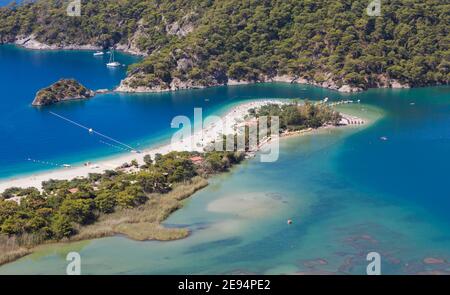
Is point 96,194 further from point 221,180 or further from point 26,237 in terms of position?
point 221,180

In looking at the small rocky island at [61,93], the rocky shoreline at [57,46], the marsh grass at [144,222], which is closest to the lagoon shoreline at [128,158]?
the marsh grass at [144,222]

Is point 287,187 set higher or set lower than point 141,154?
lower

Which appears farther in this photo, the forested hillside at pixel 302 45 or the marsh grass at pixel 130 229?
the forested hillside at pixel 302 45

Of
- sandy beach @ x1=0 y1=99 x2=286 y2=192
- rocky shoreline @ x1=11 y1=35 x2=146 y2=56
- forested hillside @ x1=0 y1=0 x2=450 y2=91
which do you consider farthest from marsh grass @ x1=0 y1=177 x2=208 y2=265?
rocky shoreline @ x1=11 y1=35 x2=146 y2=56

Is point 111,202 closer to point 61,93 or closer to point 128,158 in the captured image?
point 128,158

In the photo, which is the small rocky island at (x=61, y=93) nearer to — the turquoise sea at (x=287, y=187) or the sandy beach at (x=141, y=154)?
the turquoise sea at (x=287, y=187)

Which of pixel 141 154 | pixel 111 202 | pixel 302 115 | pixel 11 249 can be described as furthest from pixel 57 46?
pixel 11 249
